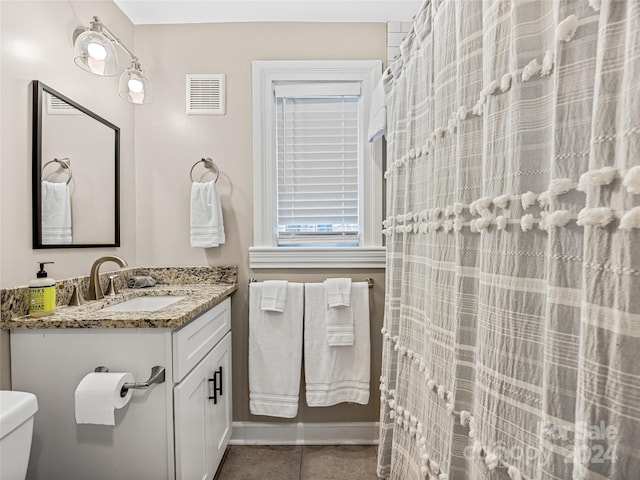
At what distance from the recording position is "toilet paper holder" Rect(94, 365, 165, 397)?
1.08m

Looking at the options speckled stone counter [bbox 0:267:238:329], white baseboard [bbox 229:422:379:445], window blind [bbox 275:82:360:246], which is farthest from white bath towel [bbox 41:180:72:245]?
white baseboard [bbox 229:422:379:445]

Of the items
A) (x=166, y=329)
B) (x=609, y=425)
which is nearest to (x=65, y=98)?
(x=166, y=329)

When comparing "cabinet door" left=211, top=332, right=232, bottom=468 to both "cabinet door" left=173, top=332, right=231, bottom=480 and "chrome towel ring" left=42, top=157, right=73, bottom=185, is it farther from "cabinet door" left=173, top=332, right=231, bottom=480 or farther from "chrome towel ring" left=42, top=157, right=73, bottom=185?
"chrome towel ring" left=42, top=157, right=73, bottom=185

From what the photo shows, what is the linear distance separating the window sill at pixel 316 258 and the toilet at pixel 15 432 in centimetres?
120

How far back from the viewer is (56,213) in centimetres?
138

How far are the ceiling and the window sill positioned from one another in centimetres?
136

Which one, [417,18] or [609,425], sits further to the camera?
[417,18]

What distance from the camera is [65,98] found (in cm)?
140

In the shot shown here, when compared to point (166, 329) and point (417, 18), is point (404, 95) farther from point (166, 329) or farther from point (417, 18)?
point (166, 329)

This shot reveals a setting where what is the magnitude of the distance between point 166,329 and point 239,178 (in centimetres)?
108

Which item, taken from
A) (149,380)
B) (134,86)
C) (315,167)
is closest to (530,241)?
(149,380)

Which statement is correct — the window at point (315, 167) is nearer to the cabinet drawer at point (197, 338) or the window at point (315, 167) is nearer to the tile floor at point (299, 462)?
the cabinet drawer at point (197, 338)

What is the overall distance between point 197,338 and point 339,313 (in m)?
0.81

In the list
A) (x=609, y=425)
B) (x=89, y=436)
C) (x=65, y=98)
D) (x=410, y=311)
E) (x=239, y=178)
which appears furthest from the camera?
(x=239, y=178)
